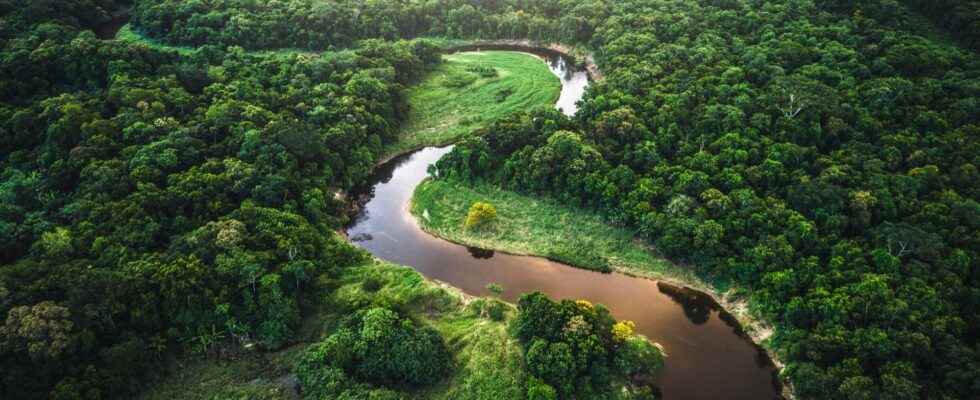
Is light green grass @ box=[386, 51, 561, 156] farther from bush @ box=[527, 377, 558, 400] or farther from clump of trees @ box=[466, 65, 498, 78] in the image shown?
bush @ box=[527, 377, 558, 400]

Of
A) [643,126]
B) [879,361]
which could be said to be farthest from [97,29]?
[879,361]

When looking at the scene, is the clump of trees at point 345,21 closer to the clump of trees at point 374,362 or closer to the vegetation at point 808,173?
the vegetation at point 808,173

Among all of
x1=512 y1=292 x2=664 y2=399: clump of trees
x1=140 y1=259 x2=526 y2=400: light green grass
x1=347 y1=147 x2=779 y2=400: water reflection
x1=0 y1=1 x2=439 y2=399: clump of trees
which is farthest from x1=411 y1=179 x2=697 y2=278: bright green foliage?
x1=512 y1=292 x2=664 y2=399: clump of trees

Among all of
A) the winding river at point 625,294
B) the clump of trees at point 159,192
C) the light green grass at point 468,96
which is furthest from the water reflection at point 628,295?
the light green grass at point 468,96

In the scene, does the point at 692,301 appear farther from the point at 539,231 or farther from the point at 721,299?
the point at 539,231

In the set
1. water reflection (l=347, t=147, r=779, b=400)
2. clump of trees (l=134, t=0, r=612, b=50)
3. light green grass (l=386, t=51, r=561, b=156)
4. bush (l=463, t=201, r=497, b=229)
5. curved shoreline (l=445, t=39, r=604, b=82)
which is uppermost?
clump of trees (l=134, t=0, r=612, b=50)

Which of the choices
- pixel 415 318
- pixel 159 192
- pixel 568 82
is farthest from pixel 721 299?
pixel 568 82
